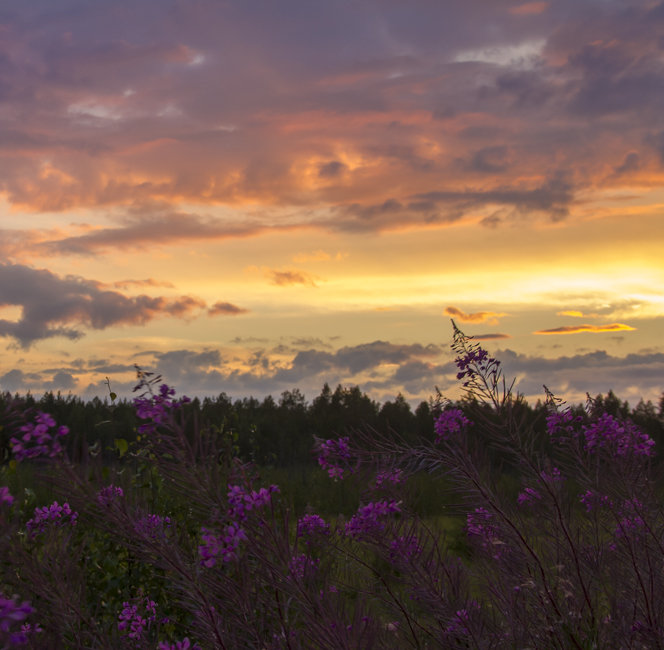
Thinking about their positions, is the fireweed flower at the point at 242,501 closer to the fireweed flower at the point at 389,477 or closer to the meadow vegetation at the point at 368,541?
the meadow vegetation at the point at 368,541

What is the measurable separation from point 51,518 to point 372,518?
310 centimetres

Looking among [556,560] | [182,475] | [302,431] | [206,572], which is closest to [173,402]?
[182,475]

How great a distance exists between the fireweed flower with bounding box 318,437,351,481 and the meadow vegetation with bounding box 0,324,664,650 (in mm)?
13

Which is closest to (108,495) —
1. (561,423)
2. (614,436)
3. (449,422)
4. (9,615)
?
(9,615)

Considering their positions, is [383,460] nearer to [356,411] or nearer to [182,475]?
[182,475]

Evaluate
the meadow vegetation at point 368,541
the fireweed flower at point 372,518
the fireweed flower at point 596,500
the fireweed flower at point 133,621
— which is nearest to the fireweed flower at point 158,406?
the meadow vegetation at point 368,541

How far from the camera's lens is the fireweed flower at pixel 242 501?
2.47 m

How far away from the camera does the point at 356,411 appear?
128ft

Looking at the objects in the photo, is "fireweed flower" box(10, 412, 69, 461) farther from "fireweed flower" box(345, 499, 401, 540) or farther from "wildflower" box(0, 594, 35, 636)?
"fireweed flower" box(345, 499, 401, 540)

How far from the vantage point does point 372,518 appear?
130 inches

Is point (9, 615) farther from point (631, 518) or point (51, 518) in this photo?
point (51, 518)

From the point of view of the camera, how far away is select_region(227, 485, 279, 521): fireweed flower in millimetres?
2475

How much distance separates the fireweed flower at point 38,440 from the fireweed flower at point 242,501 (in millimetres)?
637

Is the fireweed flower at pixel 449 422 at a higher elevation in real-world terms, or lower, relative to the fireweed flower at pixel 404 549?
higher
